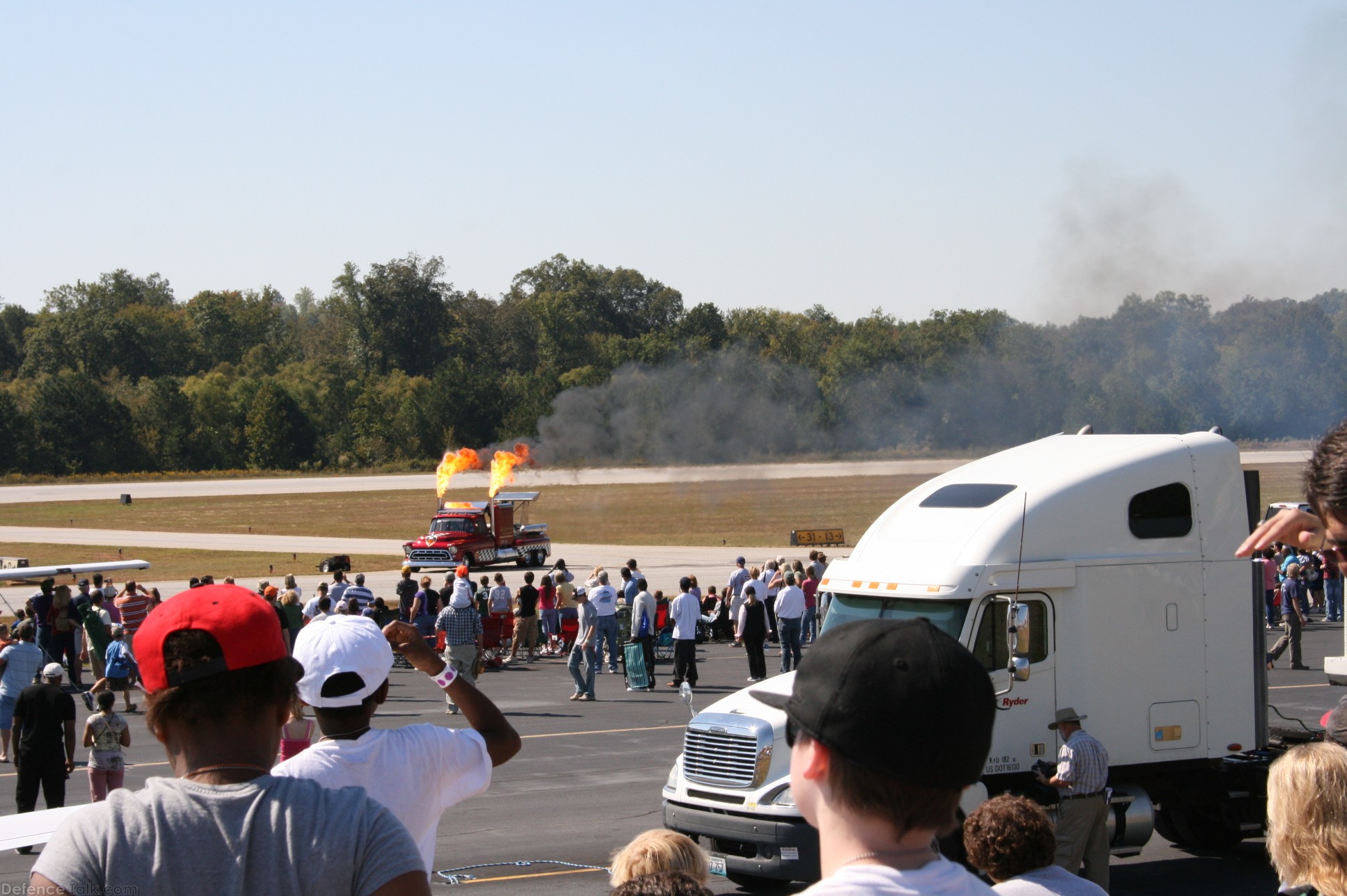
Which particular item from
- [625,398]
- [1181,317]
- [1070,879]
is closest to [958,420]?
[1181,317]

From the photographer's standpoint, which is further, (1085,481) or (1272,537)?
(1085,481)

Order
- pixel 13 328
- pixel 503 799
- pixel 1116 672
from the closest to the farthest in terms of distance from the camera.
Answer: pixel 1116 672 < pixel 503 799 < pixel 13 328

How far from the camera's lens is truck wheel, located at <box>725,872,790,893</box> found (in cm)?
974

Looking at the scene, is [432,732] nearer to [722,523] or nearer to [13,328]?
[722,523]

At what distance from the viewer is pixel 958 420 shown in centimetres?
4200

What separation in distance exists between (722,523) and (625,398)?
849cm

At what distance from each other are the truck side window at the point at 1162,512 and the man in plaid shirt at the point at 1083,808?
6.37ft

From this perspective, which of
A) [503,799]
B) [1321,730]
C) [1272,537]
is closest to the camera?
[1272,537]

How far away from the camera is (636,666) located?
2197cm

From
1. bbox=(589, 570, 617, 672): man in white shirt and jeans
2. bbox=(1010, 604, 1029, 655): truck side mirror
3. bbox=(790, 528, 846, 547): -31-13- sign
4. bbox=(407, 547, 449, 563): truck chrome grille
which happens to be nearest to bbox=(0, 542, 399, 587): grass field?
bbox=(407, 547, 449, 563): truck chrome grille

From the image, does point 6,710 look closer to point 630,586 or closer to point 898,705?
point 630,586

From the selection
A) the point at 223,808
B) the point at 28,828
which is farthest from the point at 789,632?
the point at 223,808

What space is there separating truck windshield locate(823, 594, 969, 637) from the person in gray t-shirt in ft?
25.1

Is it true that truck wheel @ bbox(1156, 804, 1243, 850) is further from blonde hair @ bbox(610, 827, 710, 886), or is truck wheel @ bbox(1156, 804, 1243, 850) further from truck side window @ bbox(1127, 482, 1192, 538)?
blonde hair @ bbox(610, 827, 710, 886)
